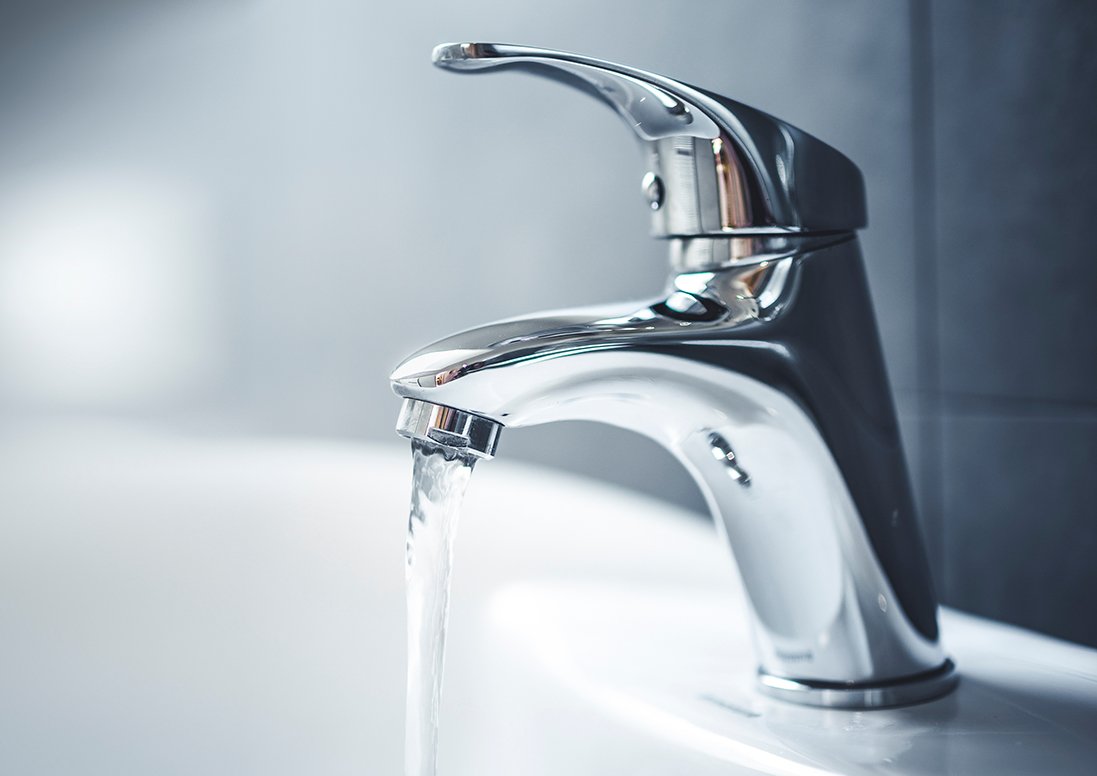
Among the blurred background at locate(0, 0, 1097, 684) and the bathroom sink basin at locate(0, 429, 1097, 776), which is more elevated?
the blurred background at locate(0, 0, 1097, 684)

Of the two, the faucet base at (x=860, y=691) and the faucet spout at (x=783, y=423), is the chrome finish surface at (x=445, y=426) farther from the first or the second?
the faucet base at (x=860, y=691)

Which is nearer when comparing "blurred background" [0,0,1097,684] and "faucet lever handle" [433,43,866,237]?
"faucet lever handle" [433,43,866,237]

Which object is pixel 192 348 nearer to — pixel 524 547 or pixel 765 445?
pixel 524 547

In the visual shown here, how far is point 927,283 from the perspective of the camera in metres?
0.60

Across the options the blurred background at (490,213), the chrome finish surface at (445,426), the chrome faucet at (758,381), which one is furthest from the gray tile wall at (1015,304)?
the chrome finish surface at (445,426)

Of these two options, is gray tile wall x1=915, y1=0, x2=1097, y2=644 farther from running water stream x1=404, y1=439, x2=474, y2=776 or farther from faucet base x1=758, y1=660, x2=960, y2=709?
running water stream x1=404, y1=439, x2=474, y2=776

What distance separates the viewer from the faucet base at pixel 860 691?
0.37 metres

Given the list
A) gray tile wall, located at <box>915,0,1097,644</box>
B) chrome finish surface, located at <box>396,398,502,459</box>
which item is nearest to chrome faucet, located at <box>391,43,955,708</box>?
chrome finish surface, located at <box>396,398,502,459</box>

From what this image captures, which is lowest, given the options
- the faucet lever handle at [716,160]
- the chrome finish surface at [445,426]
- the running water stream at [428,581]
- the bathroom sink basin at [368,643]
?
the bathroom sink basin at [368,643]

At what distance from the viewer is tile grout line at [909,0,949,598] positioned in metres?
0.59

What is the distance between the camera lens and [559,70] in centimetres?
31

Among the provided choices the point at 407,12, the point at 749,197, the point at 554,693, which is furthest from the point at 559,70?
the point at 407,12

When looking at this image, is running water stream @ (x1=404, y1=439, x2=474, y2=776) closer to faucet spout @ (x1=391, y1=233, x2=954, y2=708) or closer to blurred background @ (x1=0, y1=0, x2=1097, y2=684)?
faucet spout @ (x1=391, y1=233, x2=954, y2=708)

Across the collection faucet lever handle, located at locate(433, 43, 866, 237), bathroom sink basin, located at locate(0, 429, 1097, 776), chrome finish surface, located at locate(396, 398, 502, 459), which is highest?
faucet lever handle, located at locate(433, 43, 866, 237)
